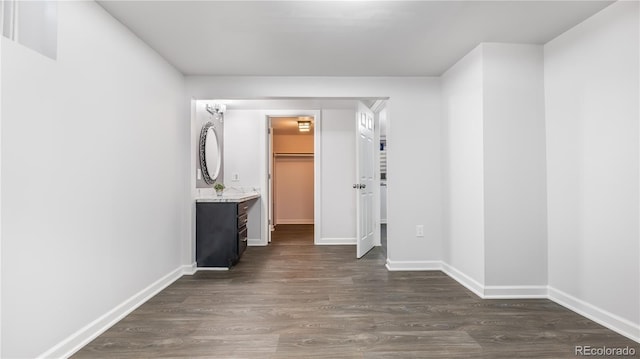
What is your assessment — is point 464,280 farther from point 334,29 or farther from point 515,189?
point 334,29

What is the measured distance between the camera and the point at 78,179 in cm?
185

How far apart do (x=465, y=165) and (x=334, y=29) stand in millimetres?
1678

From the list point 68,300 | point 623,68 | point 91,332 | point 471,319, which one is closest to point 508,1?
point 623,68

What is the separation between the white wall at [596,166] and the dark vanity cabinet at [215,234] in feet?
9.88

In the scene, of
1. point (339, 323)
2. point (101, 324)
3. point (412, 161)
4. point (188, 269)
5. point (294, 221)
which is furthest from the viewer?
point (294, 221)

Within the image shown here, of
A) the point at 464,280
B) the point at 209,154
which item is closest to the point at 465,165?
the point at 464,280

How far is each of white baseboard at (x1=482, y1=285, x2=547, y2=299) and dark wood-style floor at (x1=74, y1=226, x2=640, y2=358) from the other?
0.27 ft

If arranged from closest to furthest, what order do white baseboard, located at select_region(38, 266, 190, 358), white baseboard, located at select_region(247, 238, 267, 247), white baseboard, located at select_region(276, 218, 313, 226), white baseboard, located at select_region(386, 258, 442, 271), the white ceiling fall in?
1. white baseboard, located at select_region(38, 266, 190, 358)
2. the white ceiling
3. white baseboard, located at select_region(386, 258, 442, 271)
4. white baseboard, located at select_region(247, 238, 267, 247)
5. white baseboard, located at select_region(276, 218, 313, 226)

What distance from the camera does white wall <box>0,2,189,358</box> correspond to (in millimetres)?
1470

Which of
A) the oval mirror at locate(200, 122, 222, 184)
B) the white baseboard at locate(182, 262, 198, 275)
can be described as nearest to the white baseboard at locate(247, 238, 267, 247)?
the oval mirror at locate(200, 122, 222, 184)

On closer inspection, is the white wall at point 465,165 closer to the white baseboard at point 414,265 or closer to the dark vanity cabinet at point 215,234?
the white baseboard at point 414,265

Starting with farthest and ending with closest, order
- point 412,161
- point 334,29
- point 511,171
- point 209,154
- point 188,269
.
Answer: point 209,154 → point 412,161 → point 188,269 → point 511,171 → point 334,29

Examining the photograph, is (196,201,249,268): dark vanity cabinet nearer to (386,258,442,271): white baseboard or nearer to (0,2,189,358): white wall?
(0,2,189,358): white wall

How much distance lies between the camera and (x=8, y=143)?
4.67ft
